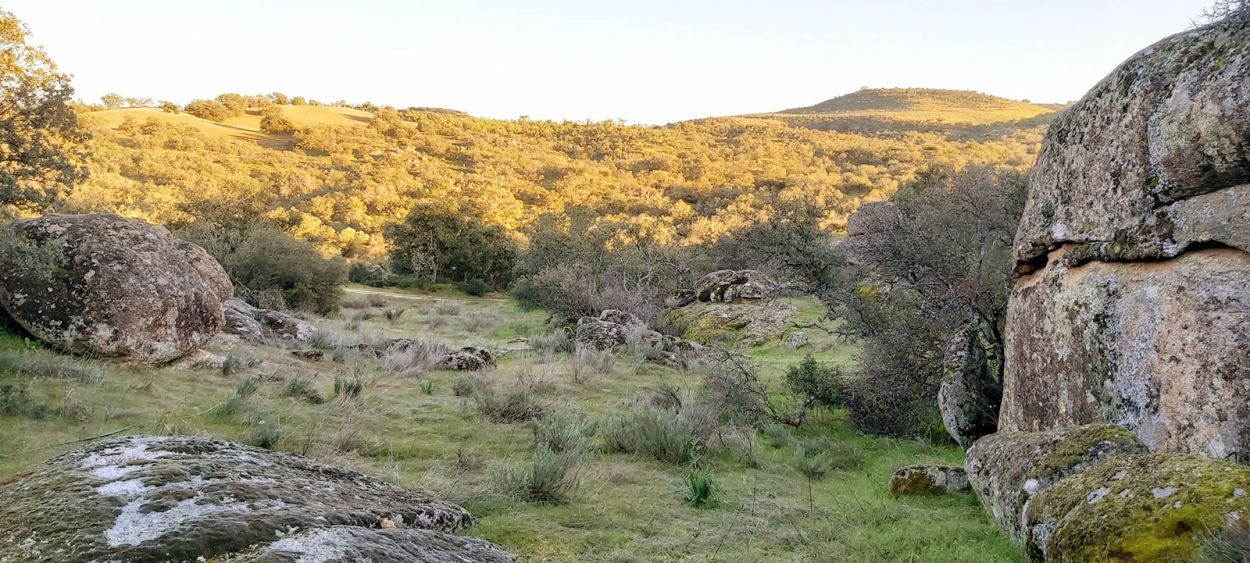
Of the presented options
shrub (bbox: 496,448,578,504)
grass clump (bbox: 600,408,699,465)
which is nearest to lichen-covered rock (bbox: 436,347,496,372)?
grass clump (bbox: 600,408,699,465)

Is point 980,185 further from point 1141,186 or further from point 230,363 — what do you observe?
point 230,363

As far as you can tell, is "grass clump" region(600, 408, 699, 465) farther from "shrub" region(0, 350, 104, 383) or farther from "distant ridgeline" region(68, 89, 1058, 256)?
"distant ridgeline" region(68, 89, 1058, 256)

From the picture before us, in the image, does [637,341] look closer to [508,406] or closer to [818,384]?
[818,384]

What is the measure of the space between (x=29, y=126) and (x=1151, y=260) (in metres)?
12.2

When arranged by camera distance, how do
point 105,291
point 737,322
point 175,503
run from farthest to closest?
point 737,322 < point 105,291 < point 175,503

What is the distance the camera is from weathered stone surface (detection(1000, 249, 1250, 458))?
384 centimetres

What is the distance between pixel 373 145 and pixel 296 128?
9.20m

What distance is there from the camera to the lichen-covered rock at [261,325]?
11391mm

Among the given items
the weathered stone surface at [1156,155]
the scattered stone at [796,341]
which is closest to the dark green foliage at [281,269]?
the scattered stone at [796,341]

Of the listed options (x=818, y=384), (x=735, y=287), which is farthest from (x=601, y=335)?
(x=818, y=384)

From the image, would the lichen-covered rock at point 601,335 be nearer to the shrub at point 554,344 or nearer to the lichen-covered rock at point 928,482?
the shrub at point 554,344

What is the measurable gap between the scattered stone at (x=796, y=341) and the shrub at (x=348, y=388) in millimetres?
8835

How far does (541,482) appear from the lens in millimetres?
4738

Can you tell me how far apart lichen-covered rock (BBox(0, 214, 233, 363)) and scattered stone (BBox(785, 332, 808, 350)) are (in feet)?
33.5
